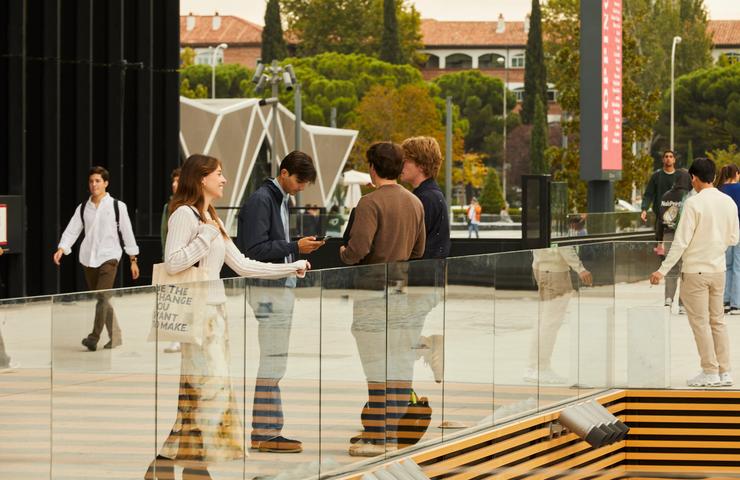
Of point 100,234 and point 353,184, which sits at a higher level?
point 100,234

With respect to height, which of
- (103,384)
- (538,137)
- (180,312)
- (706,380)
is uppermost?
(538,137)

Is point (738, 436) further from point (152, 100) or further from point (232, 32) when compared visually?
point (232, 32)

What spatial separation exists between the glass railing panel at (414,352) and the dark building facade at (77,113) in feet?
33.9

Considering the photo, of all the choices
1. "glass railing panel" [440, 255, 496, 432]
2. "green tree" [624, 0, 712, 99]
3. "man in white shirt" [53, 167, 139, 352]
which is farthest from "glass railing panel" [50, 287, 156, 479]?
"green tree" [624, 0, 712, 99]

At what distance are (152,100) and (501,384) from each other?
1542cm

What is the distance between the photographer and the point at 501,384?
9.50 metres

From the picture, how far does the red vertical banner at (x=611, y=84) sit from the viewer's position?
20234mm

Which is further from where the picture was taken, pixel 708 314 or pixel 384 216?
pixel 708 314

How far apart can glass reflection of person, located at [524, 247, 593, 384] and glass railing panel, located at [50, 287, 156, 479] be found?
14.1ft

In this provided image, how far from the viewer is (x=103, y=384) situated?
5875 mm

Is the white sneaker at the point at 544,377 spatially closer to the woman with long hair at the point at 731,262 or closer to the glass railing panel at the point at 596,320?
the glass railing panel at the point at 596,320

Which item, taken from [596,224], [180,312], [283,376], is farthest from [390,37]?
[180,312]

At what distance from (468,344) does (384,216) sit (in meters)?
1.21

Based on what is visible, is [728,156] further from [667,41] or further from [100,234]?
[100,234]
